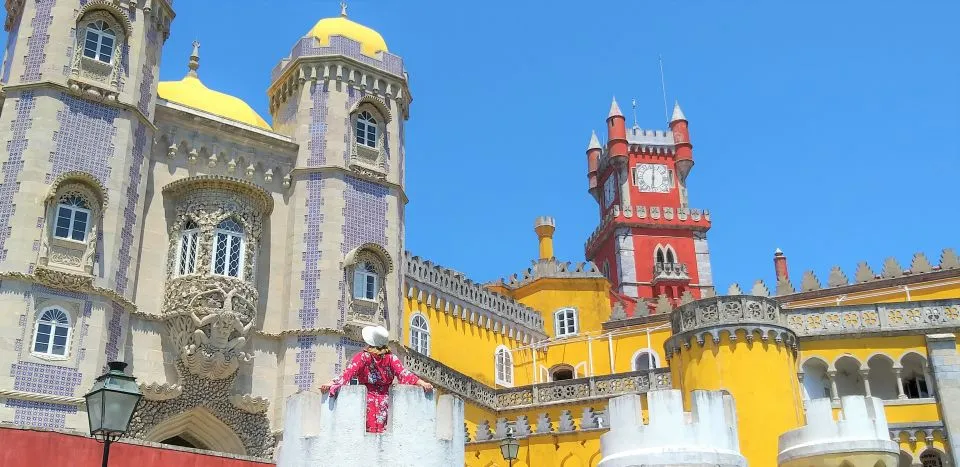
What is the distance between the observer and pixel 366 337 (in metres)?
11.0

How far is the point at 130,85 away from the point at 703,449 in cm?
1602

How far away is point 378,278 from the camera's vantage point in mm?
24703

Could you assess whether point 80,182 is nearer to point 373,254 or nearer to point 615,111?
point 373,254

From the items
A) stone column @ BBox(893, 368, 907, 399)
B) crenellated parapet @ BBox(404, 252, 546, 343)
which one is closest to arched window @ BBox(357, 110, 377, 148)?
crenellated parapet @ BBox(404, 252, 546, 343)

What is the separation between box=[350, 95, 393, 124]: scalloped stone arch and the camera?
84.9 feet

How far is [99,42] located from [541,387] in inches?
686

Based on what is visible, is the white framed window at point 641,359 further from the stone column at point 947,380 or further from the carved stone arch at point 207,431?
the carved stone arch at point 207,431

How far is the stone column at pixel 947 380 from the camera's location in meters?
23.5

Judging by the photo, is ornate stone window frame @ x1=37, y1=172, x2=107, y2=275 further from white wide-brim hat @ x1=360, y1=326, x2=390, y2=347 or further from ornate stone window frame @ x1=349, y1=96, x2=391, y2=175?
white wide-brim hat @ x1=360, y1=326, x2=390, y2=347

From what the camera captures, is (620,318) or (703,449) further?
(620,318)

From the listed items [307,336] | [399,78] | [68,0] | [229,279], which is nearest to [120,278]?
[229,279]

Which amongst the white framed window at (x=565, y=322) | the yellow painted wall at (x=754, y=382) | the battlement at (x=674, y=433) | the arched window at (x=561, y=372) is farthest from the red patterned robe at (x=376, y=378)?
the white framed window at (x=565, y=322)

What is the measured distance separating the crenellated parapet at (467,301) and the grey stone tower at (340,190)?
→ 25.7 feet

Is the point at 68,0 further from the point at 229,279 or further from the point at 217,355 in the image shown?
the point at 217,355
